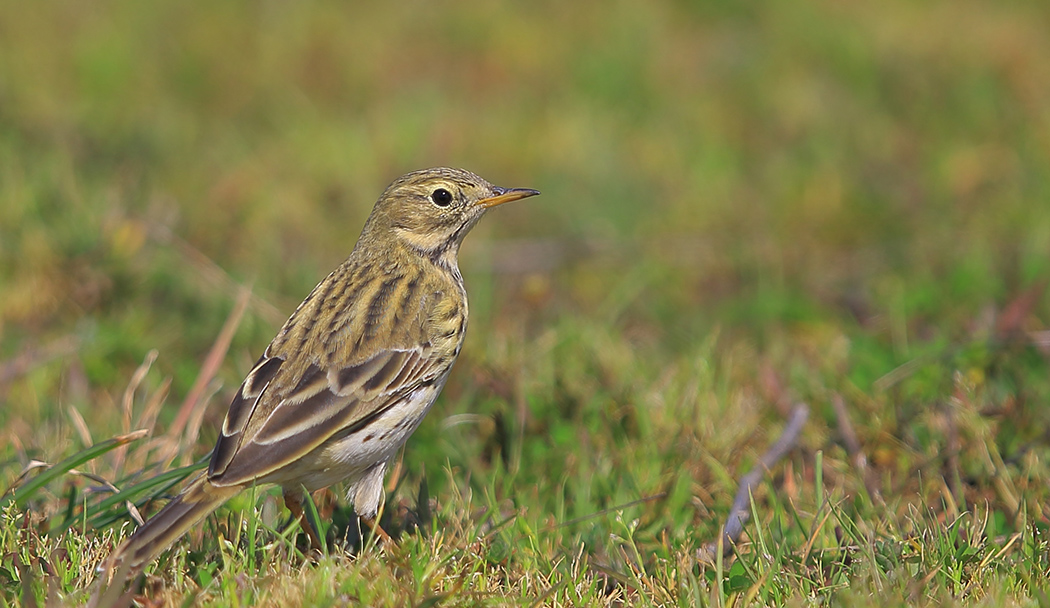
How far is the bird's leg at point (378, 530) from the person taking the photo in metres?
4.23

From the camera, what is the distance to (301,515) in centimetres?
427

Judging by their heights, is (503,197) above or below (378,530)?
above

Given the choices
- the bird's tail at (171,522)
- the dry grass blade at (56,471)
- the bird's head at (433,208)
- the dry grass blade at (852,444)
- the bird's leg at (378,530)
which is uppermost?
the bird's head at (433,208)

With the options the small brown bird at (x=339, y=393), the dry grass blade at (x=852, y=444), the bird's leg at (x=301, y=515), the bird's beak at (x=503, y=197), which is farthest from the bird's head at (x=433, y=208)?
the dry grass blade at (x=852, y=444)

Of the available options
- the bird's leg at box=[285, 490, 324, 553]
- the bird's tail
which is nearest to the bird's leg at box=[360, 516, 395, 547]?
the bird's leg at box=[285, 490, 324, 553]

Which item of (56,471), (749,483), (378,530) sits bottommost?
(749,483)

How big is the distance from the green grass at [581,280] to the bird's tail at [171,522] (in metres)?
0.12

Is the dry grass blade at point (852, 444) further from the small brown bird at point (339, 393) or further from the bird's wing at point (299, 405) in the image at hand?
the bird's wing at point (299, 405)

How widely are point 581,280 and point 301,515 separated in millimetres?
4342

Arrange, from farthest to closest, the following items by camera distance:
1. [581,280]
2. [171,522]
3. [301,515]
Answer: [581,280] < [301,515] < [171,522]

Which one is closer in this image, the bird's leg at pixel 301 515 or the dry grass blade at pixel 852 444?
the bird's leg at pixel 301 515

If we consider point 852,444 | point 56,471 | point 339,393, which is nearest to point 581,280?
point 852,444

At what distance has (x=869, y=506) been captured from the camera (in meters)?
4.82

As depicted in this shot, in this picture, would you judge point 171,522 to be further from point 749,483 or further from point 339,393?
point 749,483
